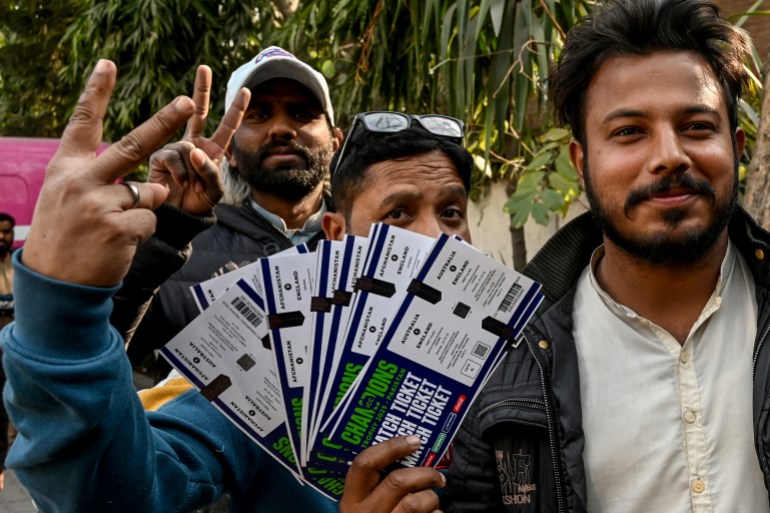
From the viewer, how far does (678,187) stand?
197 centimetres

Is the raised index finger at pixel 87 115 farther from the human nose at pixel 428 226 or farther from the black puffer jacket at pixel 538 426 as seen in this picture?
the black puffer jacket at pixel 538 426

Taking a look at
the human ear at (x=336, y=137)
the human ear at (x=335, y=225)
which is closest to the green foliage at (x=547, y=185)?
the human ear at (x=336, y=137)

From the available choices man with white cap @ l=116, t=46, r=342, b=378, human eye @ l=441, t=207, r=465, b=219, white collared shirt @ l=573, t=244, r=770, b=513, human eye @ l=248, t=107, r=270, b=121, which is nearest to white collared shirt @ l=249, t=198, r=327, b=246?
man with white cap @ l=116, t=46, r=342, b=378

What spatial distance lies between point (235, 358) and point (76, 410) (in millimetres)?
315

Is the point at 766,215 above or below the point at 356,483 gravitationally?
above

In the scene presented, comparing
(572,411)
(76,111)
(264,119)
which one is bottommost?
(572,411)

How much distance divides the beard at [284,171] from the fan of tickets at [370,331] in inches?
61.4

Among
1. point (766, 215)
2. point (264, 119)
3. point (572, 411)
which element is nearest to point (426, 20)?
point (264, 119)

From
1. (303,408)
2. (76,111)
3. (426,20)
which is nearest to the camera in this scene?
(76,111)

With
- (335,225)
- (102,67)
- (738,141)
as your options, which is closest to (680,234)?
(738,141)

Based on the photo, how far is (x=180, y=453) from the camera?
1.86 metres

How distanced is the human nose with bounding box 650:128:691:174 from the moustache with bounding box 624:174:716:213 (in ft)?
0.06

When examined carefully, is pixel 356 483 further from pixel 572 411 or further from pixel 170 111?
pixel 170 111

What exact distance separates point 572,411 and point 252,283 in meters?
0.70
